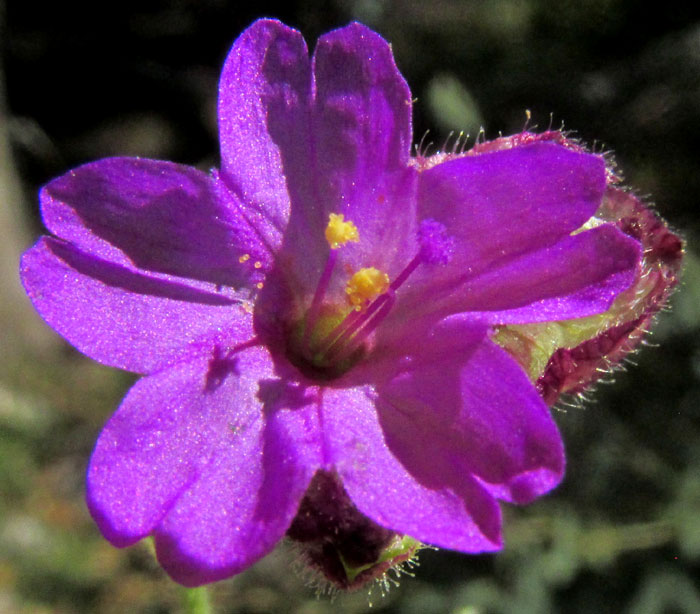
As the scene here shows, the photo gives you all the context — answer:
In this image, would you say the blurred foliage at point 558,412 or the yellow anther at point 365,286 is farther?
the blurred foliage at point 558,412

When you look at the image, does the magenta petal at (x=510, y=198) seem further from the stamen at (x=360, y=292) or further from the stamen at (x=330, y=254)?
the stamen at (x=330, y=254)

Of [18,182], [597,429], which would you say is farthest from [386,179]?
[18,182]

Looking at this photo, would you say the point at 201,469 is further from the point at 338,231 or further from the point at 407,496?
the point at 338,231

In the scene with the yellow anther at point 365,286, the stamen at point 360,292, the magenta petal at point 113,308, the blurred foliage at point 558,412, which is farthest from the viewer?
the blurred foliage at point 558,412

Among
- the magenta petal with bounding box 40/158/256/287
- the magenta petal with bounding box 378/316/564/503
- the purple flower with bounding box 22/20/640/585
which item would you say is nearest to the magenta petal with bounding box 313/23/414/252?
the purple flower with bounding box 22/20/640/585

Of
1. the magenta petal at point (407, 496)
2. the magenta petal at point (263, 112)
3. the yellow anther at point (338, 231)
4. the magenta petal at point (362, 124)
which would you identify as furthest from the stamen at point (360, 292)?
the magenta petal at point (407, 496)

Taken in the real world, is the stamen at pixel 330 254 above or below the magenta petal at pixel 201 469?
above

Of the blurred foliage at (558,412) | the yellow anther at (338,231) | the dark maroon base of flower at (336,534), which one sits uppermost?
the yellow anther at (338,231)

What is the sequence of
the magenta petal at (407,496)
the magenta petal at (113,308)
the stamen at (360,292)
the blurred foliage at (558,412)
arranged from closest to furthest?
the magenta petal at (407,496) < the magenta petal at (113,308) < the stamen at (360,292) < the blurred foliage at (558,412)
